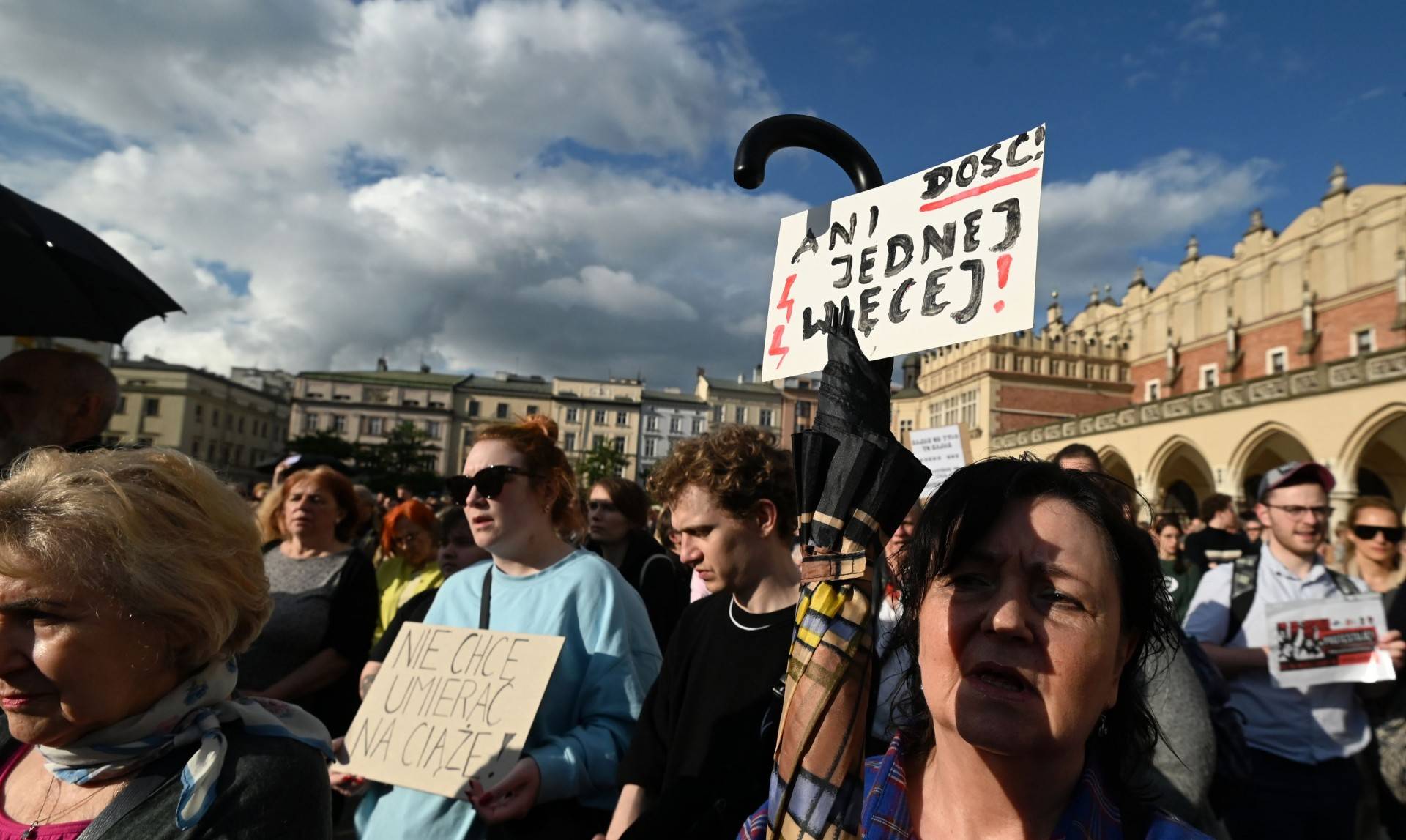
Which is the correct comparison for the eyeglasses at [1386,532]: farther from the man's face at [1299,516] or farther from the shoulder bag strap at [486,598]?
the shoulder bag strap at [486,598]

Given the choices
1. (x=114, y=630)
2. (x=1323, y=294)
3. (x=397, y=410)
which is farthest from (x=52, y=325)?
(x=397, y=410)

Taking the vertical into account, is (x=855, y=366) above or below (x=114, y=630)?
above

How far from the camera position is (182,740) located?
1.72 m

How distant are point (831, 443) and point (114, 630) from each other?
1.51m

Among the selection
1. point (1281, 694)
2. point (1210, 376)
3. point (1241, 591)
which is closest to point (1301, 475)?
point (1241, 591)

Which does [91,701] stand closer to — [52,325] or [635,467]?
[52,325]

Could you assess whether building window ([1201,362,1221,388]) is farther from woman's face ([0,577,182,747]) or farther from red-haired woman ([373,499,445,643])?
woman's face ([0,577,182,747])

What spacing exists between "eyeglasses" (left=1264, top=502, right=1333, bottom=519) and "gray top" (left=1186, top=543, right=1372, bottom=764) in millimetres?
249

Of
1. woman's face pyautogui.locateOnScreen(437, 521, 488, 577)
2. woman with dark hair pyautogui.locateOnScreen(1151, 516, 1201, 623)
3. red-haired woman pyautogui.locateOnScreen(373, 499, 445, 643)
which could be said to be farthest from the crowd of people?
red-haired woman pyautogui.locateOnScreen(373, 499, 445, 643)

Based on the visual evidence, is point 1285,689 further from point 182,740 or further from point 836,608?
point 182,740

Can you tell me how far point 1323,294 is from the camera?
30.6 meters

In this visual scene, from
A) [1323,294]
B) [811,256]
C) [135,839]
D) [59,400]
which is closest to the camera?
[135,839]

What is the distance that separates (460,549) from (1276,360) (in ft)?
122

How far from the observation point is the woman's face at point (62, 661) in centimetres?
162
